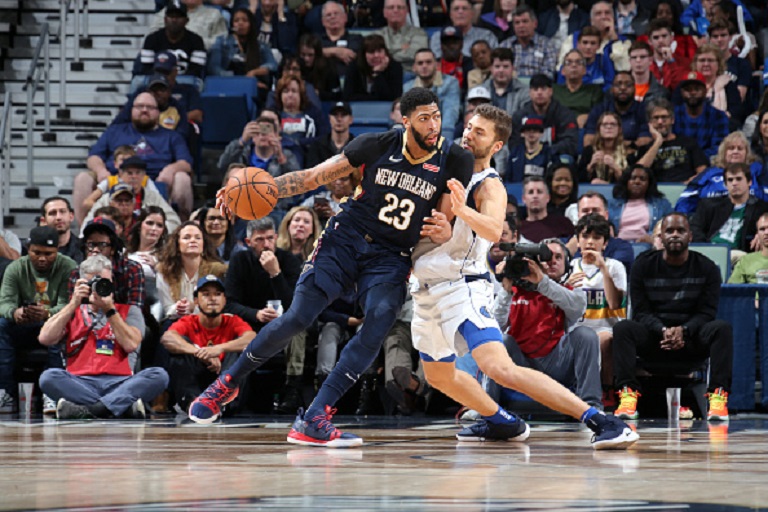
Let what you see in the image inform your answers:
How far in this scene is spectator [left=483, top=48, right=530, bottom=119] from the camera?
12773mm

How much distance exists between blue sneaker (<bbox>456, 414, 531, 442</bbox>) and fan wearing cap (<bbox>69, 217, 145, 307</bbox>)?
3807mm

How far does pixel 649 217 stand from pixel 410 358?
2.82 metres

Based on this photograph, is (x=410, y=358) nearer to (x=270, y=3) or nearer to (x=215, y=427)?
(x=215, y=427)

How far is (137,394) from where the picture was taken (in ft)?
28.9

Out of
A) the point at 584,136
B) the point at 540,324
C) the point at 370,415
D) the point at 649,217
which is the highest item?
the point at 584,136

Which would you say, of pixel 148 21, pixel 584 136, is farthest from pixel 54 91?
pixel 584 136

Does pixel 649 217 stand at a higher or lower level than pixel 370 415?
higher

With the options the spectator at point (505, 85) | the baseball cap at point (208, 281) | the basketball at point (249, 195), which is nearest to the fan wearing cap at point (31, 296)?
the baseball cap at point (208, 281)

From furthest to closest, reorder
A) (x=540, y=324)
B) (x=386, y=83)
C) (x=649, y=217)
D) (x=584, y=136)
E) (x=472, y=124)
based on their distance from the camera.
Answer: (x=386, y=83), (x=584, y=136), (x=649, y=217), (x=540, y=324), (x=472, y=124)

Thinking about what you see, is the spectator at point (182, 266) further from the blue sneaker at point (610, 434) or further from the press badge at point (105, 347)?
the blue sneaker at point (610, 434)

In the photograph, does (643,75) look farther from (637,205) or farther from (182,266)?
(182,266)

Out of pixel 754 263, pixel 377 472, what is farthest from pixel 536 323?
pixel 377 472

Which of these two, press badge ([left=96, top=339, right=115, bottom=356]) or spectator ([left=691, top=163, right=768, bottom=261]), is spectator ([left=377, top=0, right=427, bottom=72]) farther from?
press badge ([left=96, top=339, right=115, bottom=356])

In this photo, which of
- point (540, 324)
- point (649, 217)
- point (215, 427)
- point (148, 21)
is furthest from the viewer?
point (148, 21)
